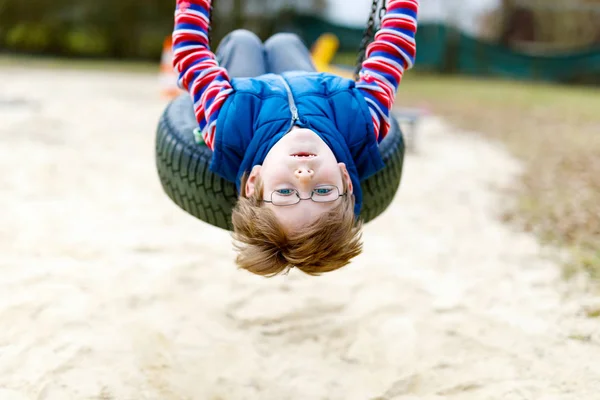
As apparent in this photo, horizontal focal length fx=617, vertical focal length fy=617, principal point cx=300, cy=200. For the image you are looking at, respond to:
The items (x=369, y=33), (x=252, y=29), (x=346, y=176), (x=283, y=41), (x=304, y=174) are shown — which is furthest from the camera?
(x=252, y=29)

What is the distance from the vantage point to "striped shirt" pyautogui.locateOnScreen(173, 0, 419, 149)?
6.11ft

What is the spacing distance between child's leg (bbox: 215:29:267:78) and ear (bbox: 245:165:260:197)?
59 centimetres

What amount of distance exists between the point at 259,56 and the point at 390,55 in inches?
22.3

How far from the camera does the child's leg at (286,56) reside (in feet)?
7.41

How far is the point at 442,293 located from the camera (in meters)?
2.77

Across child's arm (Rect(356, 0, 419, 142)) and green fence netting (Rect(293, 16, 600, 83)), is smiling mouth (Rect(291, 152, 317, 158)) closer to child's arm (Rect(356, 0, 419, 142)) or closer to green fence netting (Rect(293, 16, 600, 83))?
child's arm (Rect(356, 0, 419, 142))

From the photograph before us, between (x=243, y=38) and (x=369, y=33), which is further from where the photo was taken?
(x=243, y=38)

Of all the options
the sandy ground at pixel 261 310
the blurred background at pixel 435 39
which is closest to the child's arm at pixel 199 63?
the sandy ground at pixel 261 310

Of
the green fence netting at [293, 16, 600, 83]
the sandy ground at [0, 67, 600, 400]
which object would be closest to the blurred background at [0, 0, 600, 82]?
the green fence netting at [293, 16, 600, 83]

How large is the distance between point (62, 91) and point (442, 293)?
6113mm

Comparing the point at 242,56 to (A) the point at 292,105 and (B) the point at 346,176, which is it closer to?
(A) the point at 292,105

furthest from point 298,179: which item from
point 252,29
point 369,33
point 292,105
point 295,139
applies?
point 252,29

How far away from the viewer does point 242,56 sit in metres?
2.21

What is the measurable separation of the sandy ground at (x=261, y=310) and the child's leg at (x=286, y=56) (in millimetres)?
999
